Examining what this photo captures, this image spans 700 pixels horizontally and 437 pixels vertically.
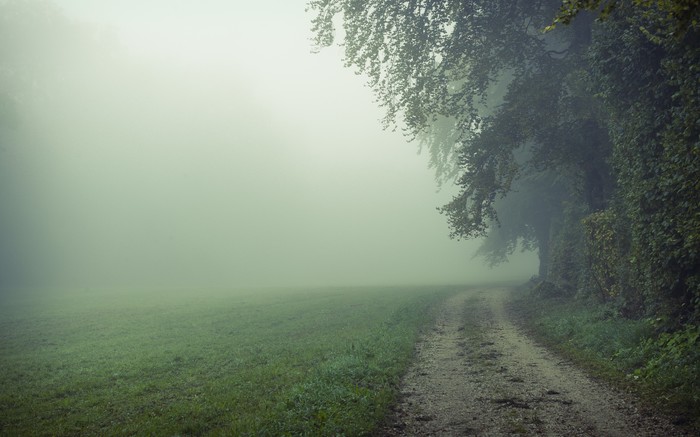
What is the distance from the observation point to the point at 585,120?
Result: 81.5 ft

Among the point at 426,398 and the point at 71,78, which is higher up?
the point at 71,78

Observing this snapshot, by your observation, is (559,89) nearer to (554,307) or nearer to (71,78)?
(554,307)

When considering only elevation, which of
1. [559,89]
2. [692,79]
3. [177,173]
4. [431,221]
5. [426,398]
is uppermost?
[177,173]

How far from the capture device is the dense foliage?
506 inches

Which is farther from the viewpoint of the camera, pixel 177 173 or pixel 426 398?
pixel 177 173

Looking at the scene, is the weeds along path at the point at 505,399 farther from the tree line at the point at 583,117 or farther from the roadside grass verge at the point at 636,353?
the tree line at the point at 583,117

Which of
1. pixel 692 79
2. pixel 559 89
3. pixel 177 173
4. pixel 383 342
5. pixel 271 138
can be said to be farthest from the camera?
pixel 271 138

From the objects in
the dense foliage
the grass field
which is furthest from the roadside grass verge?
the grass field

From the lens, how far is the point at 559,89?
2494 cm

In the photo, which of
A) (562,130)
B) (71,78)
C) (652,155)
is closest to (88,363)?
(652,155)

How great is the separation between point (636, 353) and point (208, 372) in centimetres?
1517

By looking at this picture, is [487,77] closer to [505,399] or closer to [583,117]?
[583,117]

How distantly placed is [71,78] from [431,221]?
14394 cm

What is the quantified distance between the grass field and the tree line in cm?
910
